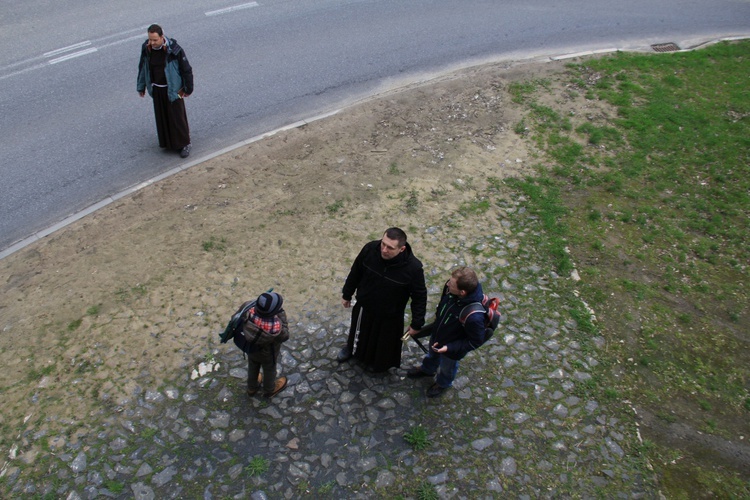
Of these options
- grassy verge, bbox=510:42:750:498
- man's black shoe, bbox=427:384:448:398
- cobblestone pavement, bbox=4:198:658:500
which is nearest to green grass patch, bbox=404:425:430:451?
cobblestone pavement, bbox=4:198:658:500

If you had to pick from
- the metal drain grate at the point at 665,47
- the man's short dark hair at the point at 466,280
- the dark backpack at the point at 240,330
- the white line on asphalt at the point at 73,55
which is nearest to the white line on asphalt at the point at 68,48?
the white line on asphalt at the point at 73,55

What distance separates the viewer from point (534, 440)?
5.39m

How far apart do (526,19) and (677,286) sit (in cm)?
839

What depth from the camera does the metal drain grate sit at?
12117 mm

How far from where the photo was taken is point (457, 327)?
200 inches

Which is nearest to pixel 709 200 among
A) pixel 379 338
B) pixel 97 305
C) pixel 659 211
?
pixel 659 211

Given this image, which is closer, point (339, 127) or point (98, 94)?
point (339, 127)

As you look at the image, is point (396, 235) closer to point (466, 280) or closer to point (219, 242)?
point (466, 280)

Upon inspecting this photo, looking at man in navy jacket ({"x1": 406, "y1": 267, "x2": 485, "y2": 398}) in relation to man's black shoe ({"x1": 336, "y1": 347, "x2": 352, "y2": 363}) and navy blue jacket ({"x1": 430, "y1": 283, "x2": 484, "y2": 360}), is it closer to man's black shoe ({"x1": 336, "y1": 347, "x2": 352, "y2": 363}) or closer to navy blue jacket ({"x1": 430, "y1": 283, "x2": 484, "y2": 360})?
navy blue jacket ({"x1": 430, "y1": 283, "x2": 484, "y2": 360})

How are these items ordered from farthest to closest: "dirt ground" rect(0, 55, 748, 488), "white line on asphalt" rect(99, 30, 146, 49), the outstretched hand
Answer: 1. "white line on asphalt" rect(99, 30, 146, 49)
2. "dirt ground" rect(0, 55, 748, 488)
3. the outstretched hand

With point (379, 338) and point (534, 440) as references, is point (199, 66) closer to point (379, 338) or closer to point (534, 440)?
point (379, 338)

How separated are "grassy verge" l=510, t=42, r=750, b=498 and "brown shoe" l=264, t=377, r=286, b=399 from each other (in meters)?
3.28

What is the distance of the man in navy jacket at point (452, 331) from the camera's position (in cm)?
484

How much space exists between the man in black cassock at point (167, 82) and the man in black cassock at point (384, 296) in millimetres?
4511
